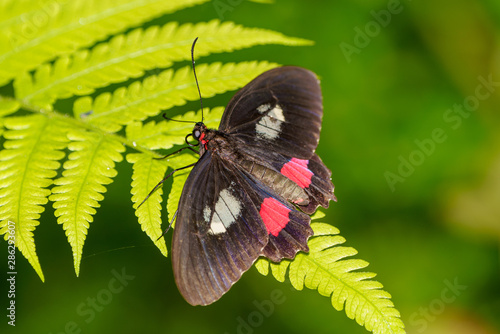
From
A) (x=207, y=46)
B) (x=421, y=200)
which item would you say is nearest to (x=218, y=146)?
(x=207, y=46)

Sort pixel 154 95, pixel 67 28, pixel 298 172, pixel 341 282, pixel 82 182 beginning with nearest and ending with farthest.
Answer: pixel 341 282, pixel 82 182, pixel 67 28, pixel 298 172, pixel 154 95

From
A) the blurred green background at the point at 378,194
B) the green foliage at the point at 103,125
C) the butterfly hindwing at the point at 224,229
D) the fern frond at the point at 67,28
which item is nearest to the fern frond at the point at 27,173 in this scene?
the green foliage at the point at 103,125

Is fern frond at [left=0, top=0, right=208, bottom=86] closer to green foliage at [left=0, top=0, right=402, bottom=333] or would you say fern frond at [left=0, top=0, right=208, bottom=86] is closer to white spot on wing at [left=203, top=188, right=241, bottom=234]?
green foliage at [left=0, top=0, right=402, bottom=333]

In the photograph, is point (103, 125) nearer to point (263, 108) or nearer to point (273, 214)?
point (263, 108)

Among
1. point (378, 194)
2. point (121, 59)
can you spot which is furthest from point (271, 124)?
point (378, 194)

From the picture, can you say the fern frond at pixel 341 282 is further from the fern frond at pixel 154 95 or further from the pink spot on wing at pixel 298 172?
the fern frond at pixel 154 95
